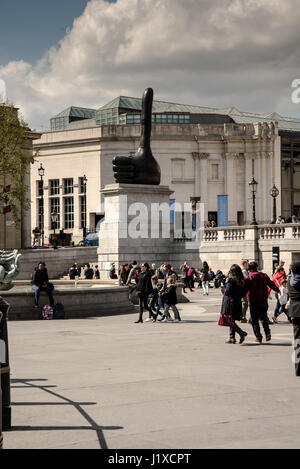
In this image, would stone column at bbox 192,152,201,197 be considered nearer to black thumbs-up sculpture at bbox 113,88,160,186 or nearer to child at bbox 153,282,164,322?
black thumbs-up sculpture at bbox 113,88,160,186

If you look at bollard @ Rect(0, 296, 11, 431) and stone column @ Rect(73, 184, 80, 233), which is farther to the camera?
stone column @ Rect(73, 184, 80, 233)

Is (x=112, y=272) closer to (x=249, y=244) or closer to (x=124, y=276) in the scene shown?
(x=249, y=244)

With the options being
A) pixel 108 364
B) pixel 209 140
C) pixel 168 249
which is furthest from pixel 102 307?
pixel 209 140

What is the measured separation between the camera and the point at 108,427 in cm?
852

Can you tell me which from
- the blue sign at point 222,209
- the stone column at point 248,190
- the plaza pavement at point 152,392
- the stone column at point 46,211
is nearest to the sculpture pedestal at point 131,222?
the blue sign at point 222,209

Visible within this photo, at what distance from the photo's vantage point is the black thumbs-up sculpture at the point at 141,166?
46.2m

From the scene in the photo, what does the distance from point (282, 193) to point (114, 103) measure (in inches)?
923

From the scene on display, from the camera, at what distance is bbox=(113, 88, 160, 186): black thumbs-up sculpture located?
46188 mm

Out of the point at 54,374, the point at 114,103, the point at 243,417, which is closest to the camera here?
the point at 243,417

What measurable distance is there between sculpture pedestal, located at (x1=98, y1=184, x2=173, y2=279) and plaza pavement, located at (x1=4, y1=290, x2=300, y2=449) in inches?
1050

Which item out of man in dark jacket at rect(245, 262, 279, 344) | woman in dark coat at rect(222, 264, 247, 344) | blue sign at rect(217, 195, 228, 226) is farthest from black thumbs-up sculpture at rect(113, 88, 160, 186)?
man in dark jacket at rect(245, 262, 279, 344)

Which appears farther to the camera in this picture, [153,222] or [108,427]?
[153,222]

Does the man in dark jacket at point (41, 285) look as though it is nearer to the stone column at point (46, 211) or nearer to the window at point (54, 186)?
the stone column at point (46, 211)

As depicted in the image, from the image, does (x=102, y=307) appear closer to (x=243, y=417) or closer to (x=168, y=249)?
(x=243, y=417)
